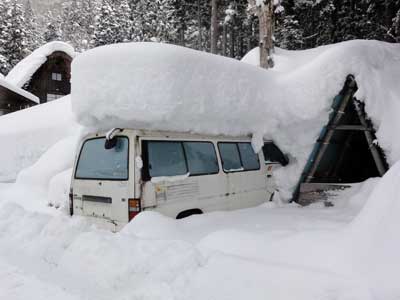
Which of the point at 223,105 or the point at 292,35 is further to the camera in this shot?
the point at 292,35

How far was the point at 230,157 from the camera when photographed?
6227mm

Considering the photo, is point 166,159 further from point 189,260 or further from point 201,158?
point 189,260

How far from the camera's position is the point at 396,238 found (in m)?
3.03

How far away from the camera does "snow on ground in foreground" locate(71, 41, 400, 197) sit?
519 cm

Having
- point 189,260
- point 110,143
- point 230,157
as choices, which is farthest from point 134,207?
point 230,157

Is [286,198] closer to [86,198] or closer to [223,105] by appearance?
[223,105]

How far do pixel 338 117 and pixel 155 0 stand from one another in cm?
3432

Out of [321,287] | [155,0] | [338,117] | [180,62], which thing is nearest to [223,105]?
[180,62]

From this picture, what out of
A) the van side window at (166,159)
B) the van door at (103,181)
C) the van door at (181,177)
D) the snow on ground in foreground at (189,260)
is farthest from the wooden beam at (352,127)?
the van door at (103,181)

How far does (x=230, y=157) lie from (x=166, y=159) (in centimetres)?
157

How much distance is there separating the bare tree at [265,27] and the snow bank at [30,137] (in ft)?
26.1

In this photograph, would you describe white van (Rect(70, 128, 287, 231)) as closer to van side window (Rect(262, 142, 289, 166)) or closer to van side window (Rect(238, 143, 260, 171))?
van side window (Rect(238, 143, 260, 171))

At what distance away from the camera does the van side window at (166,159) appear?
486 centimetres

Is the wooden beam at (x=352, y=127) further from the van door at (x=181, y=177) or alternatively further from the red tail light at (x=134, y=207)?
the red tail light at (x=134, y=207)
